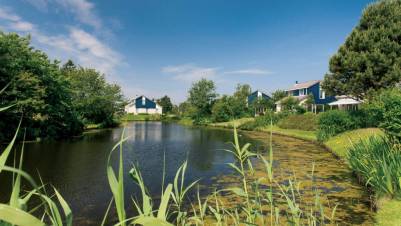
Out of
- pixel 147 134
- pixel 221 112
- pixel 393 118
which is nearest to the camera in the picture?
pixel 393 118

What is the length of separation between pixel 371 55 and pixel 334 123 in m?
6.52

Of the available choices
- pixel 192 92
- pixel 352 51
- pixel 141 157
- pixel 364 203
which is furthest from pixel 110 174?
pixel 192 92

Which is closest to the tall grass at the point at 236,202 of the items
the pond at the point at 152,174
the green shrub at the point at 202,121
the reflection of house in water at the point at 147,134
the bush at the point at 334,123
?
the pond at the point at 152,174

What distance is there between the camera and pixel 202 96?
7319cm

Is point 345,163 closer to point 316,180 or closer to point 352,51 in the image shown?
point 316,180

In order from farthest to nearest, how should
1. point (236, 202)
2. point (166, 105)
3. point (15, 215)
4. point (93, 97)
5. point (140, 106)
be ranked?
point (166, 105) → point (140, 106) → point (93, 97) → point (236, 202) → point (15, 215)

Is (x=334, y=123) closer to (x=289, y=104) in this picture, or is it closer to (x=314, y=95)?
(x=289, y=104)

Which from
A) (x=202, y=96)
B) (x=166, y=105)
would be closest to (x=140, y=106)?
(x=166, y=105)

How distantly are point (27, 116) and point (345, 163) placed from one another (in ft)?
86.7

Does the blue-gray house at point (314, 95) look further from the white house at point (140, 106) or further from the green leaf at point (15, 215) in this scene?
the green leaf at point (15, 215)

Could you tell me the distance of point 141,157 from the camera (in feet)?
63.4

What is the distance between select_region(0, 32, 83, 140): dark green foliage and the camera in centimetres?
2288

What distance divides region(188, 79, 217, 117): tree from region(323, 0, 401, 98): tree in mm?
45713

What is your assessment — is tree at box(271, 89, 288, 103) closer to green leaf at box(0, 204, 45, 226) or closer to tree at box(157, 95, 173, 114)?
tree at box(157, 95, 173, 114)
